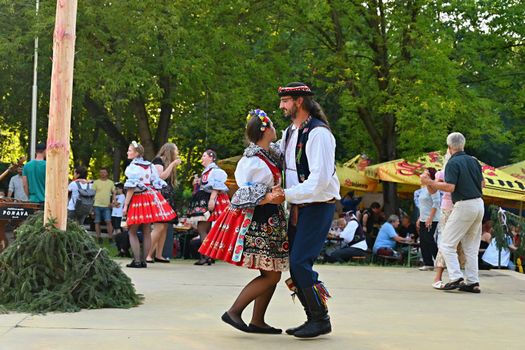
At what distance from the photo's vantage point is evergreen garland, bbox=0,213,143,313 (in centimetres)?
820

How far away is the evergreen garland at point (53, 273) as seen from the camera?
8203 millimetres

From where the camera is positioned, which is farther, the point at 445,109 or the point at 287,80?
the point at 287,80

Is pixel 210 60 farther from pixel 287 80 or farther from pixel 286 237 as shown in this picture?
Answer: pixel 286 237

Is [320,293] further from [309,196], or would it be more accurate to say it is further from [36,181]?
[36,181]

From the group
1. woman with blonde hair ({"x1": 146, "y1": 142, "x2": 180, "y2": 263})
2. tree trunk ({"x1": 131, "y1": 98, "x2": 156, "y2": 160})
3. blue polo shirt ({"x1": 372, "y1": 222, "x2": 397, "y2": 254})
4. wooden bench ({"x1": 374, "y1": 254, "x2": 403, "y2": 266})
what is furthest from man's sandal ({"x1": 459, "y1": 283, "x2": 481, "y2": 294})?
tree trunk ({"x1": 131, "y1": 98, "x2": 156, "y2": 160})

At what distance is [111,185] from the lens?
939 inches

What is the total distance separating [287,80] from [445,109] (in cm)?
486

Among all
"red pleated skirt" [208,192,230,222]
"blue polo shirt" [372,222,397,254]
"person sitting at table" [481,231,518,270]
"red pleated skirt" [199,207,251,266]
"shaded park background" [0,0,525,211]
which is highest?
"shaded park background" [0,0,525,211]

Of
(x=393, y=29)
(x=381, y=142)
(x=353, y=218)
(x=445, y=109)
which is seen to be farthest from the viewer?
(x=381, y=142)

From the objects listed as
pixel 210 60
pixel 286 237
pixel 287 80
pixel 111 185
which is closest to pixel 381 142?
pixel 287 80

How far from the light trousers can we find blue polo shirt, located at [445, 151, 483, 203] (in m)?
0.08

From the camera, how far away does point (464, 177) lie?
10969 millimetres

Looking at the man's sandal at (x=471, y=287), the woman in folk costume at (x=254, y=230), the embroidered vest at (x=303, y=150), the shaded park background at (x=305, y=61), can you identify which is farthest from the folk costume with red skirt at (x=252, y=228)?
the shaded park background at (x=305, y=61)

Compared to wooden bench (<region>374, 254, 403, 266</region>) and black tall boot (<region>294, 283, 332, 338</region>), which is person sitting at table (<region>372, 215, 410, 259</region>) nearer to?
wooden bench (<region>374, 254, 403, 266</region>)
